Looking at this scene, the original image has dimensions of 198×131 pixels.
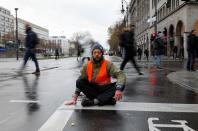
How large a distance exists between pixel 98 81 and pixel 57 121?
5.93ft

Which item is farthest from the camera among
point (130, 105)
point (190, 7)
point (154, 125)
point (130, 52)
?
point (190, 7)

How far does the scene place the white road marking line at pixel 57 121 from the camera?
17.4ft

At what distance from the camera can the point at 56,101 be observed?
7.84 meters

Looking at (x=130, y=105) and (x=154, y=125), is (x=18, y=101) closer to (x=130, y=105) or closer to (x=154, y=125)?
(x=130, y=105)

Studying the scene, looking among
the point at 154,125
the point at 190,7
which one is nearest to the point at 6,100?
the point at 154,125

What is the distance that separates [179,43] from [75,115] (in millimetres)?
45181

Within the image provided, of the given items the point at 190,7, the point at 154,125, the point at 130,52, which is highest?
the point at 190,7

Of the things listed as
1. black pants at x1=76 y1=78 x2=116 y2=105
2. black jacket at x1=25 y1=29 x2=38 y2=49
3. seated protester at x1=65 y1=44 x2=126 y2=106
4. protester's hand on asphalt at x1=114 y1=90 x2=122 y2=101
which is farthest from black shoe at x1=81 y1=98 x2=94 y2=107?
black jacket at x1=25 y1=29 x2=38 y2=49

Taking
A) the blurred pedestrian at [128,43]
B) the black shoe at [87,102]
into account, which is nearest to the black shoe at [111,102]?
the black shoe at [87,102]

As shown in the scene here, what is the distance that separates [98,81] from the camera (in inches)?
290

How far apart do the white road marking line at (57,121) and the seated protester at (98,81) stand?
67cm

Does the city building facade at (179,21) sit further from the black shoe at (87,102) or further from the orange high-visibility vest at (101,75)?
the black shoe at (87,102)

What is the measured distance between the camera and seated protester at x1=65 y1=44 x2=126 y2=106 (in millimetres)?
7129

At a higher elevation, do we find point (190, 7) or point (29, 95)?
point (190, 7)
